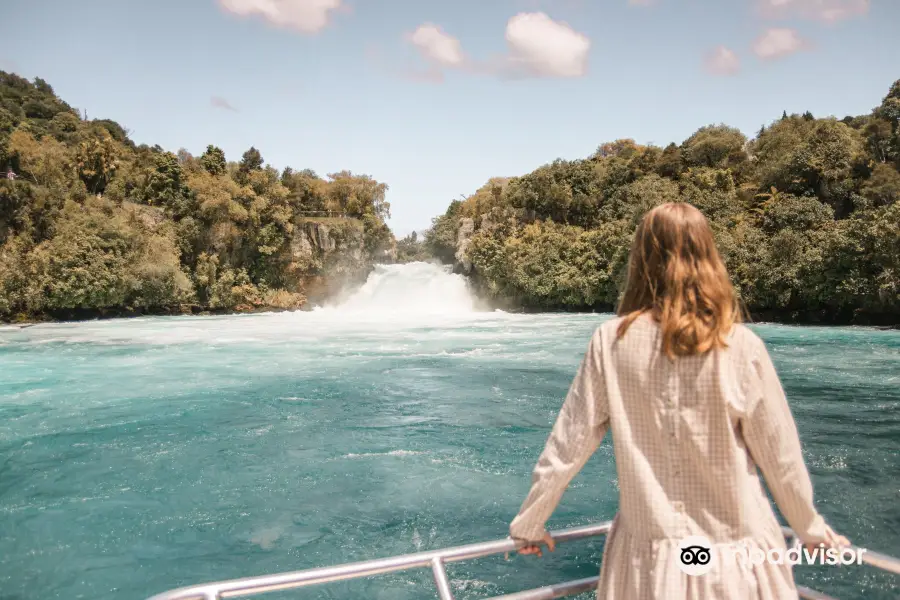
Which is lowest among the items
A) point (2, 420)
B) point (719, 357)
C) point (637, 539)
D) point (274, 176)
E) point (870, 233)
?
point (2, 420)

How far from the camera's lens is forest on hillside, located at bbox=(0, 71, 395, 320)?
28.7m

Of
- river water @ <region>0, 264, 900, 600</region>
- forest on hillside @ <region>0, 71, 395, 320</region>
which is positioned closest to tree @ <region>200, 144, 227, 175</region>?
forest on hillside @ <region>0, 71, 395, 320</region>

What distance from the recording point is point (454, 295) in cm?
3738

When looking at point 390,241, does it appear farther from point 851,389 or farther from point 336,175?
point 851,389

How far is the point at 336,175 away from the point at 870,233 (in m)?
33.1

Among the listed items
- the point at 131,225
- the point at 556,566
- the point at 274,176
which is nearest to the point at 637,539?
the point at 556,566

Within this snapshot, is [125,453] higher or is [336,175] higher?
[336,175]

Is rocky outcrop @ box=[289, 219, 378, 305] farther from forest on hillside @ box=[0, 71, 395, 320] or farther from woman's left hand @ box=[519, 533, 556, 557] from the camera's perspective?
woman's left hand @ box=[519, 533, 556, 557]

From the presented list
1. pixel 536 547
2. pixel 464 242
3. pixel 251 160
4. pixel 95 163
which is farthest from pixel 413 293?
pixel 536 547

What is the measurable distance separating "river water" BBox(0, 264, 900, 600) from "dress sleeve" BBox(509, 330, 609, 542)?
336cm

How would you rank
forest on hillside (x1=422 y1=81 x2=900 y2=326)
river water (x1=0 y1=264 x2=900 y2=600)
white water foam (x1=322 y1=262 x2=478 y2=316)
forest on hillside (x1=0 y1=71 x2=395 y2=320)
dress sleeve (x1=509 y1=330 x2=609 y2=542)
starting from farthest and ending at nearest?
white water foam (x1=322 y1=262 x2=478 y2=316) < forest on hillside (x1=0 y1=71 x2=395 y2=320) < forest on hillside (x1=422 y1=81 x2=900 y2=326) < river water (x1=0 y1=264 x2=900 y2=600) < dress sleeve (x1=509 y1=330 x2=609 y2=542)

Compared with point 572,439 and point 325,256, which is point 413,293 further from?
point 572,439

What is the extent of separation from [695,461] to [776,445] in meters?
0.18

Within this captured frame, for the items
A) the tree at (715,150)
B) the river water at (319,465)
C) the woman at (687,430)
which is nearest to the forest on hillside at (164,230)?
the river water at (319,465)
